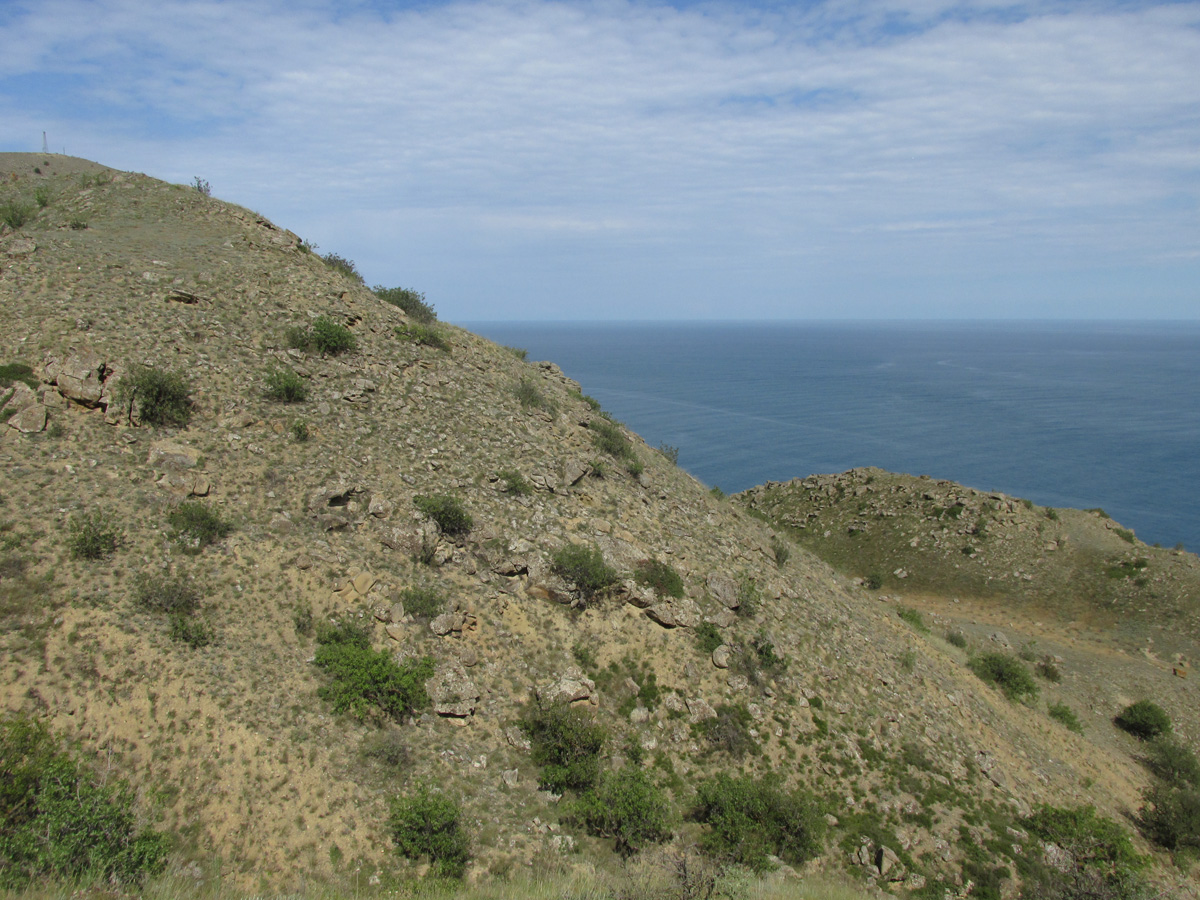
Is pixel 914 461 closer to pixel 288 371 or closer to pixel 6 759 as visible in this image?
pixel 288 371

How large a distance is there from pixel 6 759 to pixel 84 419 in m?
10.1

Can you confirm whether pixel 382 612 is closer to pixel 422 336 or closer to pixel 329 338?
pixel 329 338

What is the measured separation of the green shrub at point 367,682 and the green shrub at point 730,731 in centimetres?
752

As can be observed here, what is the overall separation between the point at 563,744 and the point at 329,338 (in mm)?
16676

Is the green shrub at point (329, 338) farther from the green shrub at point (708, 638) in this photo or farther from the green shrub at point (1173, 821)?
the green shrub at point (1173, 821)

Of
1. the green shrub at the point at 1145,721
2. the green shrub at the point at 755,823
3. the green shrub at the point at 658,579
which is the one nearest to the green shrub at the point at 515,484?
the green shrub at the point at 658,579

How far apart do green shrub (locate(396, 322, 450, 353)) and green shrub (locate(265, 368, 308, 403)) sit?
593 cm

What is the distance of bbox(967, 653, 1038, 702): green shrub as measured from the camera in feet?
83.8

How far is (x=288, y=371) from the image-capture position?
69.7 feet

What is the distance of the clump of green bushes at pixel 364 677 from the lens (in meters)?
14.4

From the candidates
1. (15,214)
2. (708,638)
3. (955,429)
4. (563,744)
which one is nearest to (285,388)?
(563,744)

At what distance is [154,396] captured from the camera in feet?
59.1

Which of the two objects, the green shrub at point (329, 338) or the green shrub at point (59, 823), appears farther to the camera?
the green shrub at point (329, 338)

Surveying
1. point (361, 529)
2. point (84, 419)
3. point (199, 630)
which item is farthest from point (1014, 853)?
point (84, 419)
